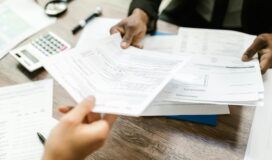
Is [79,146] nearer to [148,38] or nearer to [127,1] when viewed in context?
[148,38]

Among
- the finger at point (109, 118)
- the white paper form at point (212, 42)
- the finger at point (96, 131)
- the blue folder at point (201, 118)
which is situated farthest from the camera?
the white paper form at point (212, 42)

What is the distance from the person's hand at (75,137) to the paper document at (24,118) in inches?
7.2

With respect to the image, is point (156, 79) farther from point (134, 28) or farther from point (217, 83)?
point (134, 28)

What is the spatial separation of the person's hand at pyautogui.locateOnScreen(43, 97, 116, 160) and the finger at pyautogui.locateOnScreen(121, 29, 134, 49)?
0.30 m

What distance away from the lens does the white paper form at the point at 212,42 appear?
873 mm

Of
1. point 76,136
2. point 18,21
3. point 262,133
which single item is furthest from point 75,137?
point 18,21

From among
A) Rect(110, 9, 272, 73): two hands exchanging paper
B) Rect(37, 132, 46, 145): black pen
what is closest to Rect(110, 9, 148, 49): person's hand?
Rect(110, 9, 272, 73): two hands exchanging paper

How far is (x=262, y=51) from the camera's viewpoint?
87 centimetres

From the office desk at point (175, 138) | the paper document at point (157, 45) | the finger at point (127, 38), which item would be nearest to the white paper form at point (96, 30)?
the paper document at point (157, 45)

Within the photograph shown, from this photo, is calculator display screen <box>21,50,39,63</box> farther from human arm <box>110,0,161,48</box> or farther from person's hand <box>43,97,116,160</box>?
person's hand <box>43,97,116,160</box>

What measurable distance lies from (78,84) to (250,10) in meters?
0.79

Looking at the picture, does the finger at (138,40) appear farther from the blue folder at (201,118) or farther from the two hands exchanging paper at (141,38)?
the blue folder at (201,118)

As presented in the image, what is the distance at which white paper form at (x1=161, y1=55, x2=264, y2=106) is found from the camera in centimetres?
72

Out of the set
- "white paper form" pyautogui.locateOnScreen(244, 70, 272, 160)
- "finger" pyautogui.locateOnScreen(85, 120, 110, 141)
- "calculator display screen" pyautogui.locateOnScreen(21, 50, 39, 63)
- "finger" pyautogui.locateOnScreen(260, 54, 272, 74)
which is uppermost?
"finger" pyautogui.locateOnScreen(85, 120, 110, 141)
